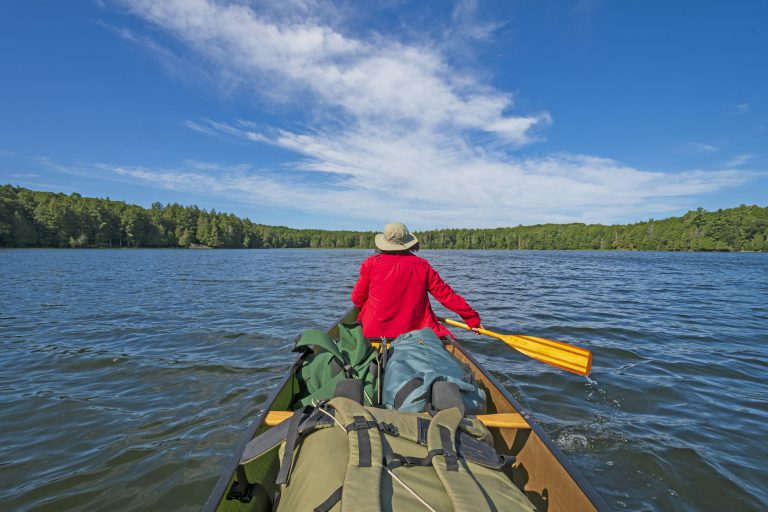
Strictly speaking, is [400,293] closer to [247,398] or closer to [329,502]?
[247,398]

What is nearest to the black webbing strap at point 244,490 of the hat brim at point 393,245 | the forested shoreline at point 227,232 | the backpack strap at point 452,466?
the backpack strap at point 452,466

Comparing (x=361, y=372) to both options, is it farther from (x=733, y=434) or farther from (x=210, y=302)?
(x=210, y=302)

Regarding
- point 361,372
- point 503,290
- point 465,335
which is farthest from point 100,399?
point 503,290

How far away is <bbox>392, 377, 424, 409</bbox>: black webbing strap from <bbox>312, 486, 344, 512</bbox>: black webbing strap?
1.21 meters

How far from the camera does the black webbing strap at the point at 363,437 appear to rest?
1.72m

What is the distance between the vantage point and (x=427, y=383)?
106 inches

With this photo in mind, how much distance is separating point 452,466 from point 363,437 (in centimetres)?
48

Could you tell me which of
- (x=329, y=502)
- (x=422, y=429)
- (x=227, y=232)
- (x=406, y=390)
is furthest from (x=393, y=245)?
(x=227, y=232)

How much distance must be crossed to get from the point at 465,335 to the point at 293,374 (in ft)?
20.1

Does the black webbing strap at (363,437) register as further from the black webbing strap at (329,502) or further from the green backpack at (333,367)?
the green backpack at (333,367)

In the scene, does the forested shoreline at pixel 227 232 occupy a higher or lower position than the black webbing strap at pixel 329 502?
higher

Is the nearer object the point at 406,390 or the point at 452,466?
the point at 452,466

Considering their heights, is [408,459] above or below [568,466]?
above

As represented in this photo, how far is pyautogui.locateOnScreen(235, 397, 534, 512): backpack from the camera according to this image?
60.9 inches
